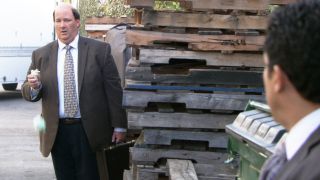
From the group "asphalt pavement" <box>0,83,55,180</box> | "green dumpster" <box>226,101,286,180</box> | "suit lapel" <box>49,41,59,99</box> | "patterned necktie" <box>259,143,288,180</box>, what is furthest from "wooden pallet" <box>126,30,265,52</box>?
"asphalt pavement" <box>0,83,55,180</box>

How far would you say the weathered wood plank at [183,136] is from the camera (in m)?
5.02

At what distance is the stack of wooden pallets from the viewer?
488 cm

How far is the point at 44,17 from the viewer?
54.7 ft

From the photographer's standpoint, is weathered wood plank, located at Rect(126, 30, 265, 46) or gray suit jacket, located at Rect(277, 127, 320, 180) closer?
gray suit jacket, located at Rect(277, 127, 320, 180)

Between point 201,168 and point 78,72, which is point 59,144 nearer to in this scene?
point 78,72

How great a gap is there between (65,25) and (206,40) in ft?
3.92

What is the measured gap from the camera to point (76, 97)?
16.6 ft

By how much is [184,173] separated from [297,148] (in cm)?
295

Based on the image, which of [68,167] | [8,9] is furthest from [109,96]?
[8,9]

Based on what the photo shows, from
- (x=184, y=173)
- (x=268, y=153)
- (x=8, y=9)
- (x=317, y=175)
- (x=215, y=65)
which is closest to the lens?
(x=317, y=175)

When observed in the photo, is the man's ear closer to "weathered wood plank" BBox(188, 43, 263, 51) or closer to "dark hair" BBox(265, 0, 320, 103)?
"dark hair" BBox(265, 0, 320, 103)

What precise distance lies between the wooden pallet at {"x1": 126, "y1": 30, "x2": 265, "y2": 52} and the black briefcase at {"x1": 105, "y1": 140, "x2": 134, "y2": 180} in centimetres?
106

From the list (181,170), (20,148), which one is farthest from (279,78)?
(20,148)

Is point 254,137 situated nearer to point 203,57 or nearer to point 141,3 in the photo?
point 203,57
